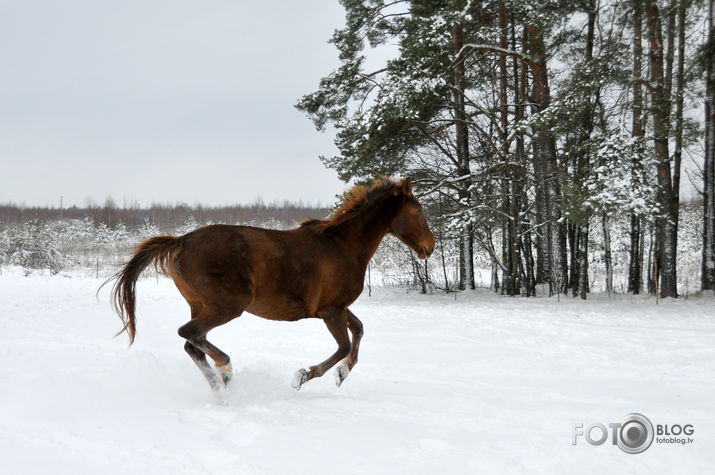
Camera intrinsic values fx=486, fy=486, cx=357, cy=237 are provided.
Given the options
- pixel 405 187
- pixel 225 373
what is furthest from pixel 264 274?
pixel 405 187

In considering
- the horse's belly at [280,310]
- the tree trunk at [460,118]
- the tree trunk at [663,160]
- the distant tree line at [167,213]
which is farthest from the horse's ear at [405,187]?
the distant tree line at [167,213]

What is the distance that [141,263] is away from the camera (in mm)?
4531

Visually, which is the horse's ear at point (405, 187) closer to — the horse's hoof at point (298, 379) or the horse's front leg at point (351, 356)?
the horse's front leg at point (351, 356)

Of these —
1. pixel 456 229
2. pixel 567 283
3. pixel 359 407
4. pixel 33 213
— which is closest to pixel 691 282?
pixel 567 283

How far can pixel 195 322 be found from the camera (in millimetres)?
4285

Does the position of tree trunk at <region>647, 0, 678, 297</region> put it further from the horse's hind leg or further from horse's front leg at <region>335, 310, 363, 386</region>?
the horse's hind leg

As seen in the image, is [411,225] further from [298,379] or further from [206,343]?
[206,343]

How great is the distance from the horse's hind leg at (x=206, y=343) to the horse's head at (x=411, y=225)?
2.00 metres

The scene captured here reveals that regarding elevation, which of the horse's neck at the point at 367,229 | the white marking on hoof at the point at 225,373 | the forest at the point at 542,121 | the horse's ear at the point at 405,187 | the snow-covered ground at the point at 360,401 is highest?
the forest at the point at 542,121

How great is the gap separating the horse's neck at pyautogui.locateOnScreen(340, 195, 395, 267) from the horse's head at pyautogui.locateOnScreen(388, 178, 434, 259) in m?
0.10

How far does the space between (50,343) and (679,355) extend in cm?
870

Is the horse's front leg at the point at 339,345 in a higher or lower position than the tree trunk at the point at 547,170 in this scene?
lower

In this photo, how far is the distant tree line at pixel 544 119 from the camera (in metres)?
12.0

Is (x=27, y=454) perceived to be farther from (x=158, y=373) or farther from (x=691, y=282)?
(x=691, y=282)
